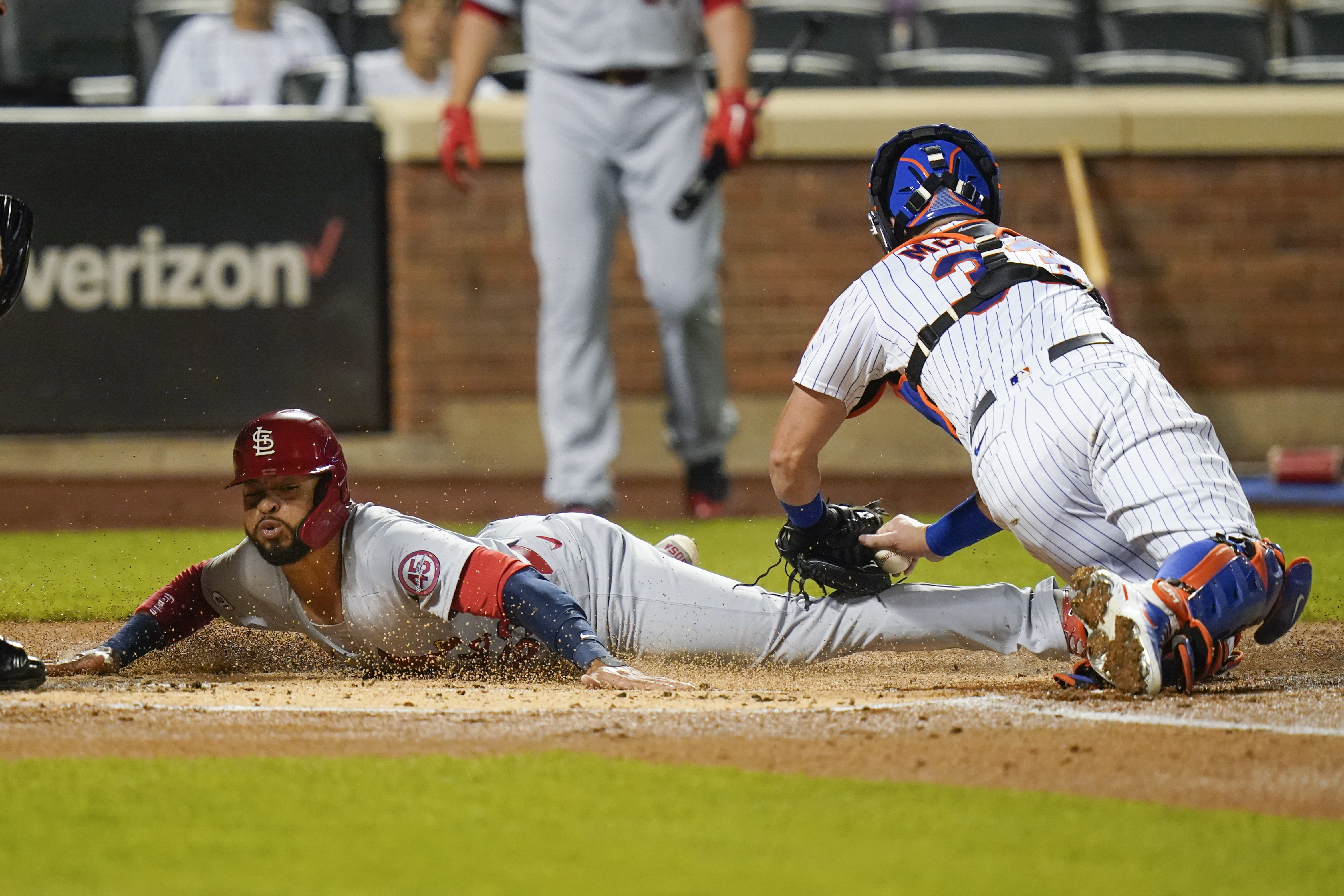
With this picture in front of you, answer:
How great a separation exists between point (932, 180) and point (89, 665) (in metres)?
2.43

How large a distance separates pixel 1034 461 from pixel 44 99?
723cm

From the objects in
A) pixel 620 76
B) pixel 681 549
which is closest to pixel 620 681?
pixel 681 549

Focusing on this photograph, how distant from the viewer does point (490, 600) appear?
13.0 feet

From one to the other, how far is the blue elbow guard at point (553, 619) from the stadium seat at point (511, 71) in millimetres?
6166

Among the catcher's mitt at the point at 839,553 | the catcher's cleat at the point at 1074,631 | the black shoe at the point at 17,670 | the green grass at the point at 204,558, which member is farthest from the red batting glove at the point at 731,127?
the black shoe at the point at 17,670

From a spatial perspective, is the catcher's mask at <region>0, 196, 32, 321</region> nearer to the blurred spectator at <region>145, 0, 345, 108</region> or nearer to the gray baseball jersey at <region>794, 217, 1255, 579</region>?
the gray baseball jersey at <region>794, 217, 1255, 579</region>

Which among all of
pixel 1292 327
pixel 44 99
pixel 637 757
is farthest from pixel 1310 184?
pixel 637 757

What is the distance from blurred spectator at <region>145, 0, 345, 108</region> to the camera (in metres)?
9.39

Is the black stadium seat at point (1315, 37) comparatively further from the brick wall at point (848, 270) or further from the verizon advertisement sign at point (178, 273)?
the verizon advertisement sign at point (178, 273)

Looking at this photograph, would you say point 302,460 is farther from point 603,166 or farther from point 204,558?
point 603,166

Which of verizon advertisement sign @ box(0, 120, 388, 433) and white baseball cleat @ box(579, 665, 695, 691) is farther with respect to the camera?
verizon advertisement sign @ box(0, 120, 388, 433)

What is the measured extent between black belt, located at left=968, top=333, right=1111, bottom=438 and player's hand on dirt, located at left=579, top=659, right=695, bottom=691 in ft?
3.18

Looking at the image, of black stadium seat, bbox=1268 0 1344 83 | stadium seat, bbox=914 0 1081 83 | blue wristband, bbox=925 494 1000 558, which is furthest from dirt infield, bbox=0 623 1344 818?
black stadium seat, bbox=1268 0 1344 83

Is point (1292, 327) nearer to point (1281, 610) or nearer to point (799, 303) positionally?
point (799, 303)
